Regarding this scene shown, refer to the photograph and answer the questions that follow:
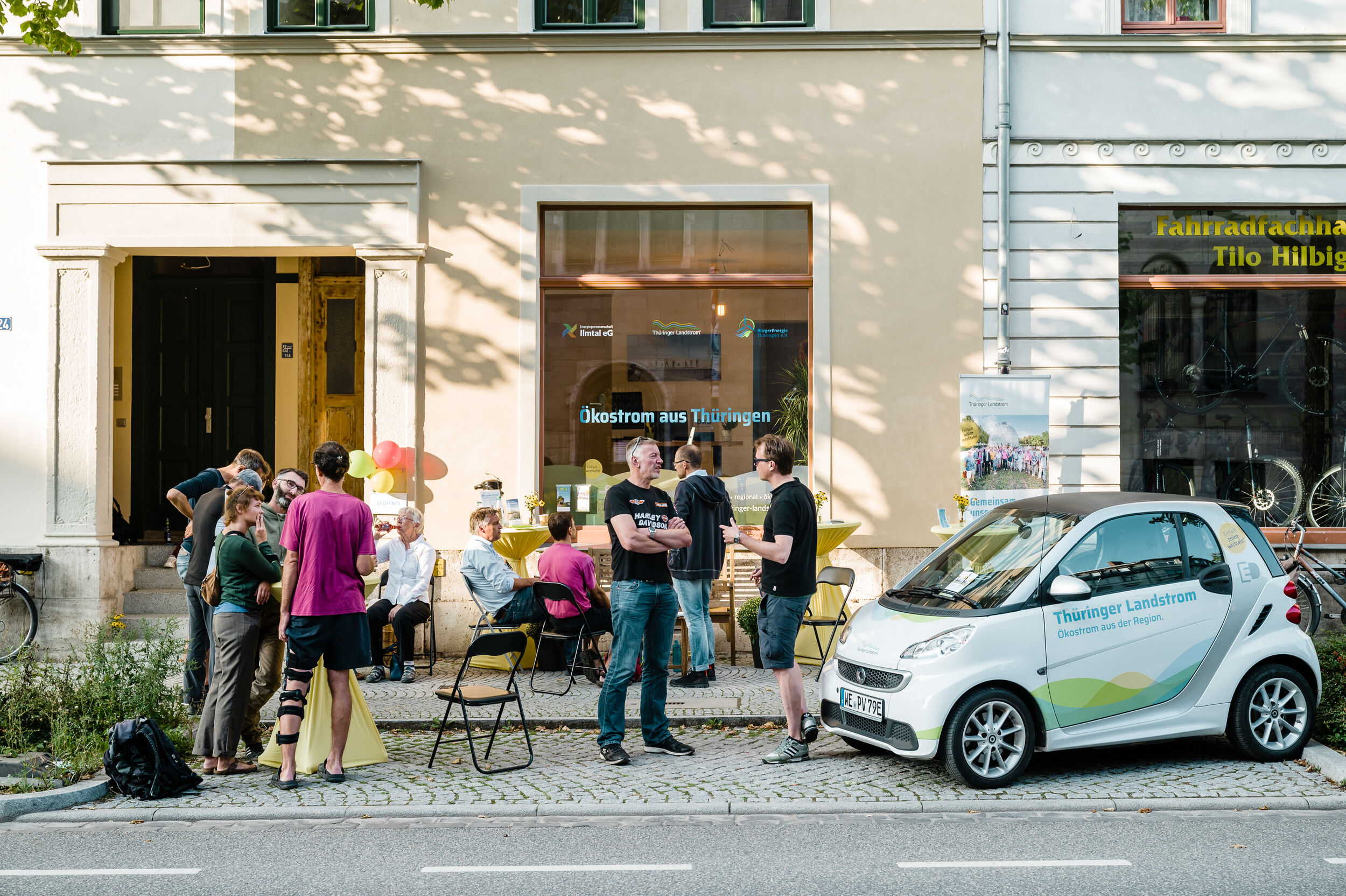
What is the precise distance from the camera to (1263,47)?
11.4 meters

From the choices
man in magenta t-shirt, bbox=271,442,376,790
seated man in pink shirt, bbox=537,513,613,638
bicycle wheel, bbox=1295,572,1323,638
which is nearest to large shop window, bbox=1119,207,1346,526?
bicycle wheel, bbox=1295,572,1323,638

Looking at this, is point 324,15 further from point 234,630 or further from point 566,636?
point 234,630

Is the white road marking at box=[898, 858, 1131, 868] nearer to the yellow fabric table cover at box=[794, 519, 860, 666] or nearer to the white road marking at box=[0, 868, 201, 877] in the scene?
the white road marking at box=[0, 868, 201, 877]

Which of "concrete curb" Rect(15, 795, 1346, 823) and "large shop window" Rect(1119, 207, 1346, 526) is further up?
"large shop window" Rect(1119, 207, 1346, 526)

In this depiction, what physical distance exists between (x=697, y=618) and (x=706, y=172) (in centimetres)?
463

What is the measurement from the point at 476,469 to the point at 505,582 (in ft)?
6.67

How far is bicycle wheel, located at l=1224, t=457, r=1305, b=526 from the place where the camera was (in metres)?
11.7

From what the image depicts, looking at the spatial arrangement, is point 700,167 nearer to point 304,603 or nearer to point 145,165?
point 145,165

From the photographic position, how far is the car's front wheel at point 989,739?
640 centimetres

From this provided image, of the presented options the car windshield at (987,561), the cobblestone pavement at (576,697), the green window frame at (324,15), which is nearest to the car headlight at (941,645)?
the car windshield at (987,561)

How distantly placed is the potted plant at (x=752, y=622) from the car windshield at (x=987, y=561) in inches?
114

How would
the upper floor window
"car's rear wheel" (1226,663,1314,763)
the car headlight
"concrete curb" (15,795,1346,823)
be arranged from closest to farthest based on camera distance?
"concrete curb" (15,795,1346,823)
the car headlight
"car's rear wheel" (1226,663,1314,763)
the upper floor window

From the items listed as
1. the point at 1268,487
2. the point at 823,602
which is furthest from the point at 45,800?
the point at 1268,487

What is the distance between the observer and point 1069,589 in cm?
654
